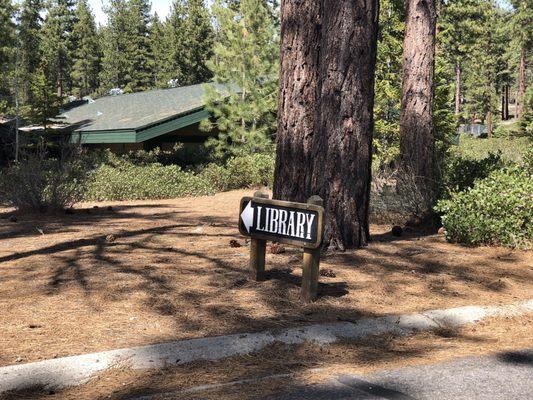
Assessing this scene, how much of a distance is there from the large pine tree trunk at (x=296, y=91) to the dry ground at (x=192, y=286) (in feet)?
3.59

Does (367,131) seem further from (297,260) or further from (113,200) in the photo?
(113,200)

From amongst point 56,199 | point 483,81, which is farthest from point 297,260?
point 483,81

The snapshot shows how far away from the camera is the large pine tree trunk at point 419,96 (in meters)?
10.0

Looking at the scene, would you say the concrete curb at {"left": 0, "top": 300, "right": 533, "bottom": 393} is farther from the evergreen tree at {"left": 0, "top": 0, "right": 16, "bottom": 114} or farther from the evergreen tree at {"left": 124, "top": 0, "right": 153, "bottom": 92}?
the evergreen tree at {"left": 124, "top": 0, "right": 153, "bottom": 92}

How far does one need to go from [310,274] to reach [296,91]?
12.3ft

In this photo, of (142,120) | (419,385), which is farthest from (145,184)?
(419,385)

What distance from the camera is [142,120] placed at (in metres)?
23.2

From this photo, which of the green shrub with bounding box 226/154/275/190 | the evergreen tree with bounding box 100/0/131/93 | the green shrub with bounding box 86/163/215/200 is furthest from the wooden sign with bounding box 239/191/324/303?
the evergreen tree with bounding box 100/0/131/93

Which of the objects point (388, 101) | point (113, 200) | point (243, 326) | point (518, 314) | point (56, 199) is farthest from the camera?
point (388, 101)

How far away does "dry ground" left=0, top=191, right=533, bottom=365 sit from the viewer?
4625mm

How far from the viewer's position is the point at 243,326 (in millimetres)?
4719

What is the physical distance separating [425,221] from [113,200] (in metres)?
12.3

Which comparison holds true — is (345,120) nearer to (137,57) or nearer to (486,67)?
(486,67)

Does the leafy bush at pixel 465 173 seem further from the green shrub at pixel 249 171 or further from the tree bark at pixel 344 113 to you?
the green shrub at pixel 249 171
